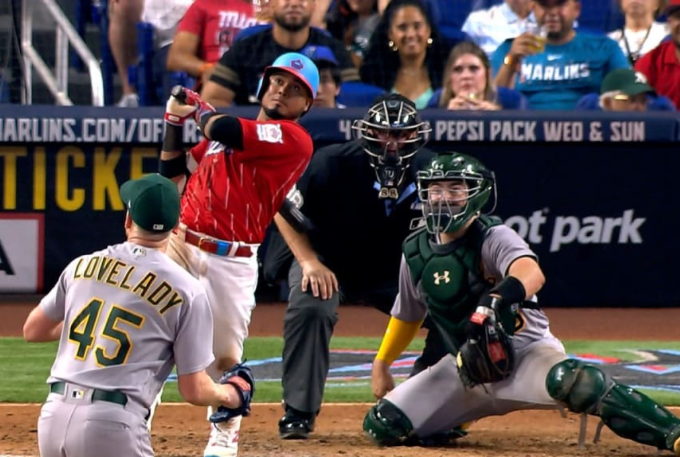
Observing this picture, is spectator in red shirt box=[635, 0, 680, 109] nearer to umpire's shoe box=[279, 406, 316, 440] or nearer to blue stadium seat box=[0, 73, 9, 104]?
blue stadium seat box=[0, 73, 9, 104]

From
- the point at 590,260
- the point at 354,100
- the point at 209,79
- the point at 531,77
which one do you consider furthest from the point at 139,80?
the point at 590,260

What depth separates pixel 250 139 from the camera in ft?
18.5

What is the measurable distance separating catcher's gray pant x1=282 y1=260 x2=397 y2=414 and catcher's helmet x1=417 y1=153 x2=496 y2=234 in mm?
702

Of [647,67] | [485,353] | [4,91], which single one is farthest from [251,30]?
[485,353]

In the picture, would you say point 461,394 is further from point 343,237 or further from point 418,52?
point 418,52

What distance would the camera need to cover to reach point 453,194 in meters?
5.71

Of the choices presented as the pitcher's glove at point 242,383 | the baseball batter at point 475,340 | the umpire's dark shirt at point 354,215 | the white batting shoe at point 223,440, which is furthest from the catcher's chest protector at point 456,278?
the pitcher's glove at point 242,383

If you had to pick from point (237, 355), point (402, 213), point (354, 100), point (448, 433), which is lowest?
point (448, 433)

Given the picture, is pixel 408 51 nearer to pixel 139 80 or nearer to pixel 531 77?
pixel 531 77

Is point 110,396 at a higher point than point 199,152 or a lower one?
lower

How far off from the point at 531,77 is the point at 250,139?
522cm

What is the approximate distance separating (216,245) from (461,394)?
1248 mm

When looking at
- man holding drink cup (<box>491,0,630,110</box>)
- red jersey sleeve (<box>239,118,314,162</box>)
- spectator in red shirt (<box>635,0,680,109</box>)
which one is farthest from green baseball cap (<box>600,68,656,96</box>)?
red jersey sleeve (<box>239,118,314,162</box>)

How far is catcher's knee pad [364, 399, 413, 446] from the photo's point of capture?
5812 mm
